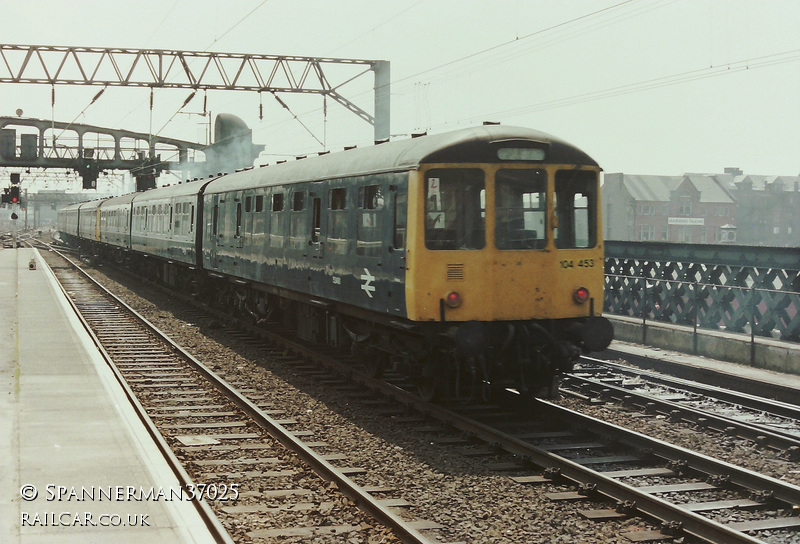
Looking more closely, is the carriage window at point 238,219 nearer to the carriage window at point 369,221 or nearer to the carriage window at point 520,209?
the carriage window at point 369,221

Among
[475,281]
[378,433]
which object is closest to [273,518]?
[378,433]

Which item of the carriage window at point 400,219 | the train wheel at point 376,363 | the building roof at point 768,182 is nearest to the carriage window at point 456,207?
the carriage window at point 400,219

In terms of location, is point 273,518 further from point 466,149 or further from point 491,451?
point 466,149

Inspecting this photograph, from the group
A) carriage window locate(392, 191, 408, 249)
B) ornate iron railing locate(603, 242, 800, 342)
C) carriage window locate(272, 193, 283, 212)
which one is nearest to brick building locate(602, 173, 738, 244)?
ornate iron railing locate(603, 242, 800, 342)

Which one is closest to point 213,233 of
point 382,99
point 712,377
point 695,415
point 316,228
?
point 316,228

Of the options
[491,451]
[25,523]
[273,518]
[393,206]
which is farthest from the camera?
[393,206]

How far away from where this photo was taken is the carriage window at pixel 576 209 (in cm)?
1074

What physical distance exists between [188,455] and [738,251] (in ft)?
37.3

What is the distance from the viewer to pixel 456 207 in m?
10.3

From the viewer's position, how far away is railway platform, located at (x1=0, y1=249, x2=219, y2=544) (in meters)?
6.17

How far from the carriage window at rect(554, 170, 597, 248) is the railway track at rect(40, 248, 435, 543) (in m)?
3.66

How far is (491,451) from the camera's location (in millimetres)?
9242

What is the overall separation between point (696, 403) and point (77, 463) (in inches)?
293

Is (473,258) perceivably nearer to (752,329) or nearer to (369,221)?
(369,221)
